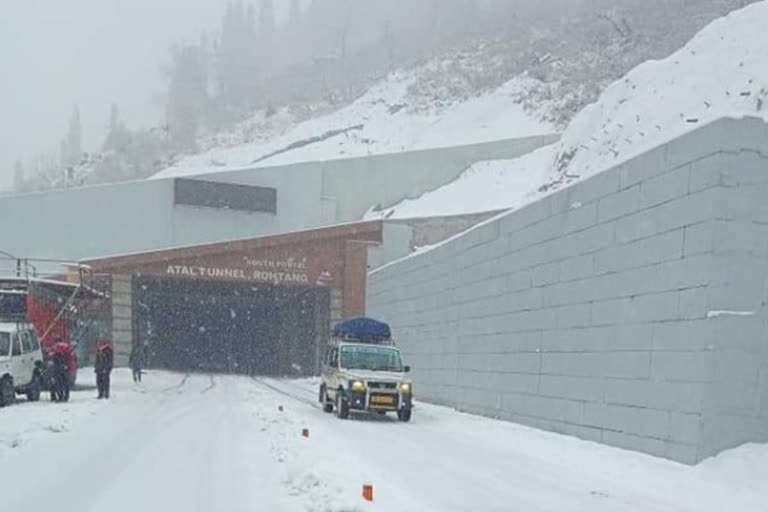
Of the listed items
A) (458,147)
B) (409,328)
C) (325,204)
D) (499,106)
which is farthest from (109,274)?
(499,106)

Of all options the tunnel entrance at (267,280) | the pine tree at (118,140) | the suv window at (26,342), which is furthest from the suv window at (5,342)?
the pine tree at (118,140)

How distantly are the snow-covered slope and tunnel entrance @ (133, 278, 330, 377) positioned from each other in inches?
566

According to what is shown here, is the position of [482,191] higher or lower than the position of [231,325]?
higher

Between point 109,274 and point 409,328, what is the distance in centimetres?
1906

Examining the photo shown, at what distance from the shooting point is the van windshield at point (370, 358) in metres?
21.8

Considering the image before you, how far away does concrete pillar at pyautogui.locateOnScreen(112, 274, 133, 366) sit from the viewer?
138ft

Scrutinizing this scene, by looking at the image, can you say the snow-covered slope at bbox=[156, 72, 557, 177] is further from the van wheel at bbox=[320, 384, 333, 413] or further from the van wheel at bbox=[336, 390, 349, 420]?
the van wheel at bbox=[336, 390, 349, 420]

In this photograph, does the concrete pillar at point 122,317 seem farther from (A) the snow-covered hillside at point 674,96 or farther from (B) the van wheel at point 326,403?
(B) the van wheel at point 326,403

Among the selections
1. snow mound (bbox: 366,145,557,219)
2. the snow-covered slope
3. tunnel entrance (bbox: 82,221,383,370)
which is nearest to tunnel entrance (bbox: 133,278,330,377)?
tunnel entrance (bbox: 82,221,383,370)

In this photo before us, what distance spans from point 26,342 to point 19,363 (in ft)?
4.06

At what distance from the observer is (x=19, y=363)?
22.1 meters

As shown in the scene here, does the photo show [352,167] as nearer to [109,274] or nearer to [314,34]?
[109,274]

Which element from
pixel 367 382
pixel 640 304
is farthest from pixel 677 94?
pixel 640 304

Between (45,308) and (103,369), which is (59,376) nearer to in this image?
(103,369)
